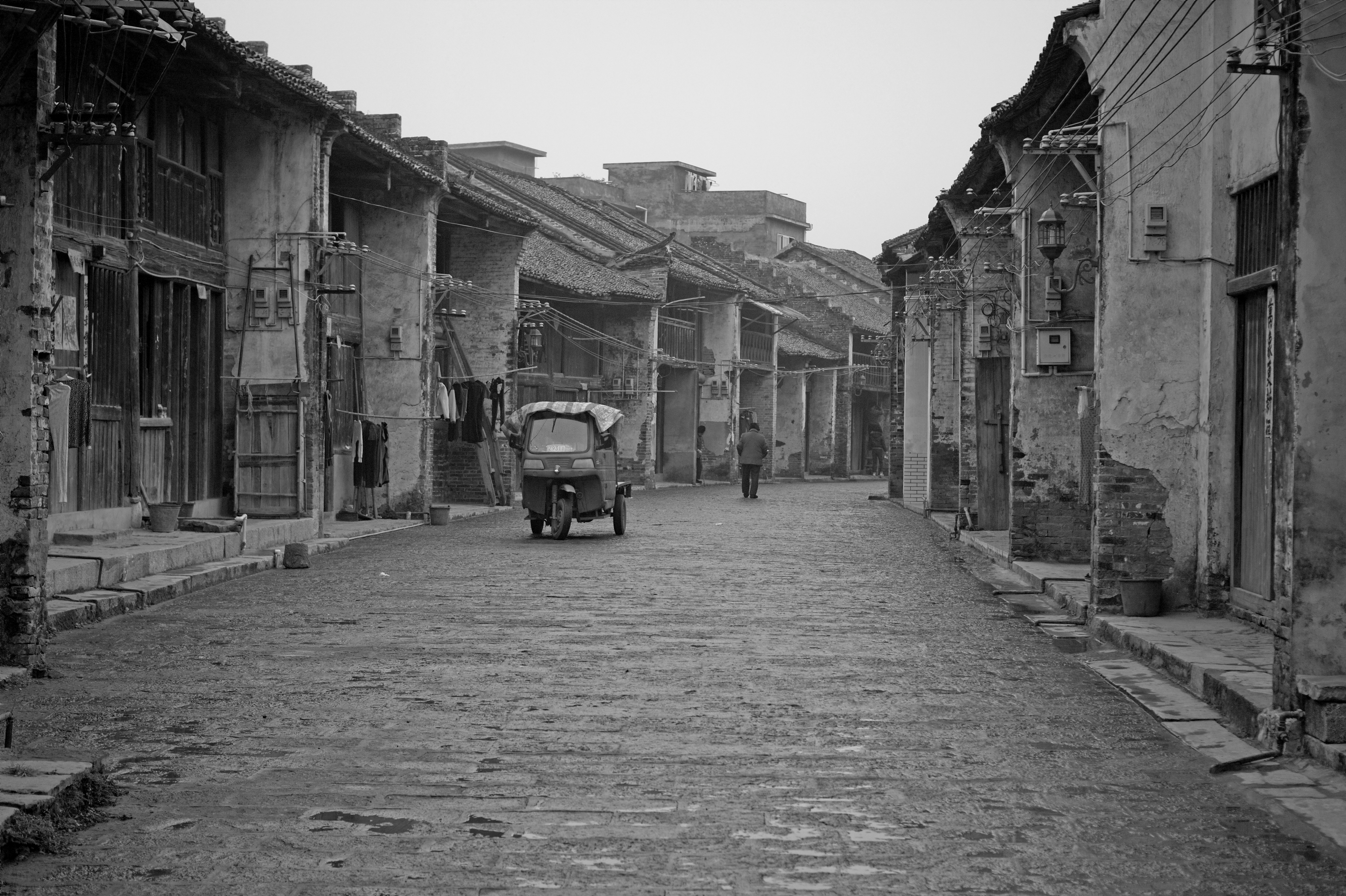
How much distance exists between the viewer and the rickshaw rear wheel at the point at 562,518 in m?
20.7

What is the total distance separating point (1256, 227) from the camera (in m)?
10.6

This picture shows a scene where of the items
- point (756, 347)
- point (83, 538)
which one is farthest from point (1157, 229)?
point (756, 347)

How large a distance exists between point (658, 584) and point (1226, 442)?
5.69 m

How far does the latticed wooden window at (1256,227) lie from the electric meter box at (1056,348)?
4594 millimetres

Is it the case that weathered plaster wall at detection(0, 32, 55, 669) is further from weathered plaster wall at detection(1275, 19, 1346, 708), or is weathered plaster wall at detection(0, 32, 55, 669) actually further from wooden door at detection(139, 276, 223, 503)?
wooden door at detection(139, 276, 223, 503)

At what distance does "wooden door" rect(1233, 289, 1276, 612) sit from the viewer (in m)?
10.2

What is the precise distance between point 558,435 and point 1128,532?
10706 millimetres

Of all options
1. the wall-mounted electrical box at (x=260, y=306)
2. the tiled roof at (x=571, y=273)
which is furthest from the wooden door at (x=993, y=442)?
the tiled roof at (x=571, y=273)

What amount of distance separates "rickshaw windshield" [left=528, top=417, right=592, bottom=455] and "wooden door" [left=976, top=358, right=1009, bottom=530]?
5.56 metres

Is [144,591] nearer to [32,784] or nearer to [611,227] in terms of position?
[32,784]

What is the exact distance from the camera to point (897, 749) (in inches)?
271

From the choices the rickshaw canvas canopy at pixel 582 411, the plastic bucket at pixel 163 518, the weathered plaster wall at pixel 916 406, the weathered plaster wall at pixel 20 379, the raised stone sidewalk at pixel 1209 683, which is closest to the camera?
the raised stone sidewalk at pixel 1209 683

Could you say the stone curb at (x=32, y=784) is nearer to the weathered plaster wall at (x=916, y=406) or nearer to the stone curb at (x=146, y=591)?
the stone curb at (x=146, y=591)

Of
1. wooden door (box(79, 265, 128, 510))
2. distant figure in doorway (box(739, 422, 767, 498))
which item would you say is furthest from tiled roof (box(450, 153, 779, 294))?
wooden door (box(79, 265, 128, 510))
